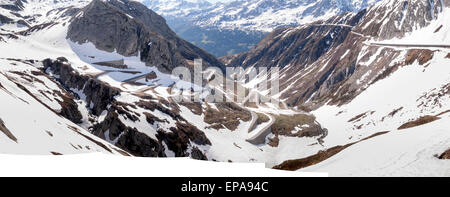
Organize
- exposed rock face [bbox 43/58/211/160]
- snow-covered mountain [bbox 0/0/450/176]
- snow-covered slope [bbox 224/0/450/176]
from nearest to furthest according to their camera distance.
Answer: snow-covered slope [bbox 224/0/450/176], snow-covered mountain [bbox 0/0/450/176], exposed rock face [bbox 43/58/211/160]

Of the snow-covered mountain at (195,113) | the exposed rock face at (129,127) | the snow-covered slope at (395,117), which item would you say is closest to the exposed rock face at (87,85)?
the exposed rock face at (129,127)

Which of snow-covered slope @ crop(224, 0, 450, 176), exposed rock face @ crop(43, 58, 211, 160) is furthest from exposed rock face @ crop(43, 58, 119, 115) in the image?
snow-covered slope @ crop(224, 0, 450, 176)

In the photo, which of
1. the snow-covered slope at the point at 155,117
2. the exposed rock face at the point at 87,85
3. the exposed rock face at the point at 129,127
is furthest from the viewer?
the exposed rock face at the point at 87,85

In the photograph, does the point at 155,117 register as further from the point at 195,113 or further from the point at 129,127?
the point at 195,113

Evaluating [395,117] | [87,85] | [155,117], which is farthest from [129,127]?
[395,117]

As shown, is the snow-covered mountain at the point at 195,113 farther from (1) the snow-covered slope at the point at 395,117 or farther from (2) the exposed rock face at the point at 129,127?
(1) the snow-covered slope at the point at 395,117

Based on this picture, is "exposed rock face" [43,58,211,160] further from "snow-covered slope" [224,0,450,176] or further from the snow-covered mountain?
"snow-covered slope" [224,0,450,176]
